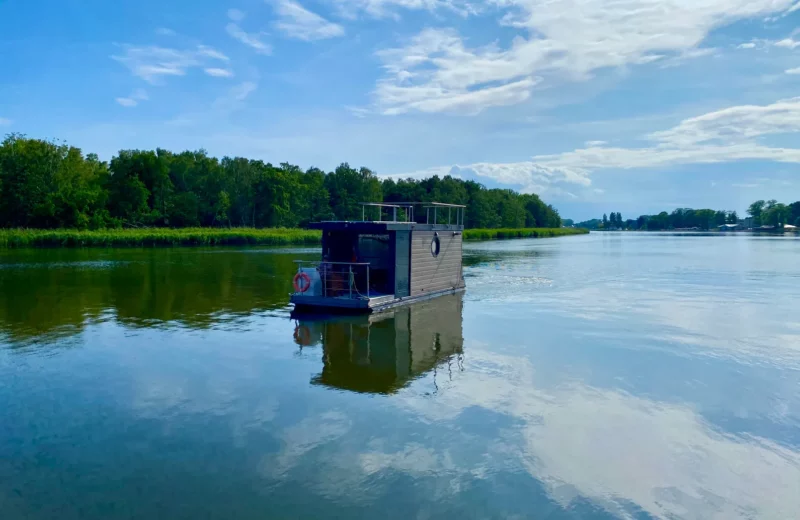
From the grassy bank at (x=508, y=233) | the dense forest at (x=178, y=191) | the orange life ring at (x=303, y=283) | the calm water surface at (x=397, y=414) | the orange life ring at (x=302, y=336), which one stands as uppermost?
the dense forest at (x=178, y=191)

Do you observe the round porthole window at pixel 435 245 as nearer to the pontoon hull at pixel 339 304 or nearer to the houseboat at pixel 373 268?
the houseboat at pixel 373 268

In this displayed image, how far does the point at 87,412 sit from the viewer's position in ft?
31.8

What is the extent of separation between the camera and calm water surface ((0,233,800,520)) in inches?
Answer: 280

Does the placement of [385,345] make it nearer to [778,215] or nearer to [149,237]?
[149,237]

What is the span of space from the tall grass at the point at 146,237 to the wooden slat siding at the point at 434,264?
42.6 metres

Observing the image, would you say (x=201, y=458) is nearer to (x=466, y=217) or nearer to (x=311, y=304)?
(x=311, y=304)

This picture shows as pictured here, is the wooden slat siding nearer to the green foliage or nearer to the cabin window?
the cabin window

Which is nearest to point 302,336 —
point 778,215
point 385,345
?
point 385,345

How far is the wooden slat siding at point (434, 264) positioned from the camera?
69.4ft

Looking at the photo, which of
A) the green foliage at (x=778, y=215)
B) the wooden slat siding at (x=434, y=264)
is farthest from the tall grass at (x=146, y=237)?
the green foliage at (x=778, y=215)

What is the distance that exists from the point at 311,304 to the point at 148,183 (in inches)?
2521

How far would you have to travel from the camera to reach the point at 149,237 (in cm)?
5803

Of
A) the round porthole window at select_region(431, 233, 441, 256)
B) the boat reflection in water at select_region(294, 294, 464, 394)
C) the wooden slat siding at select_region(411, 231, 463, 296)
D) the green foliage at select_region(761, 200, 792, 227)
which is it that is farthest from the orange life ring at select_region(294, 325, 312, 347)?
the green foliage at select_region(761, 200, 792, 227)

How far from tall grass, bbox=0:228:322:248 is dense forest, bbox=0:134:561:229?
6.63 meters
